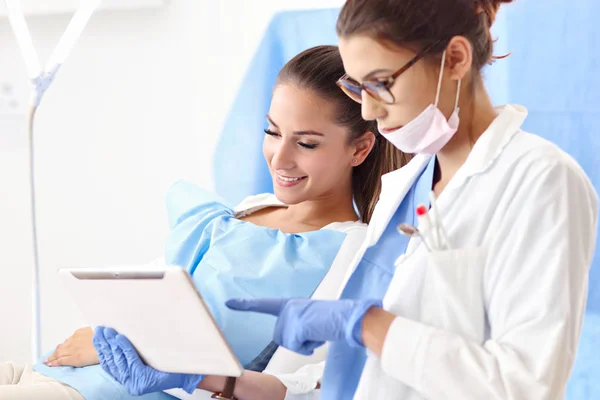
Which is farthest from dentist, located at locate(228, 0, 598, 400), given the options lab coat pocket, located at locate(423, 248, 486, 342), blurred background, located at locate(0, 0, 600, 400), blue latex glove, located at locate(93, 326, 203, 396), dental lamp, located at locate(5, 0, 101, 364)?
blurred background, located at locate(0, 0, 600, 400)

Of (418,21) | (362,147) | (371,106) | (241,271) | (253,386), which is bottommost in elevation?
(253,386)

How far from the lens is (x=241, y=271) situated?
1.60 meters

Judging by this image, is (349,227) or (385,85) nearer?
(385,85)

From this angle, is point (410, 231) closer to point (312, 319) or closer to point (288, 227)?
point (312, 319)

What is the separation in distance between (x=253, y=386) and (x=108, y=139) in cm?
157

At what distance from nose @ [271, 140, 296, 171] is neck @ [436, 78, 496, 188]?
0.51m

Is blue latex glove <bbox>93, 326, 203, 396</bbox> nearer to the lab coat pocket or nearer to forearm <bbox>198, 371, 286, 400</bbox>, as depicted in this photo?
forearm <bbox>198, 371, 286, 400</bbox>

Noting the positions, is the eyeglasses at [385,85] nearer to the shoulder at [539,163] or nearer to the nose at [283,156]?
the shoulder at [539,163]

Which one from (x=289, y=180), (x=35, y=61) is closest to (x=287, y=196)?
(x=289, y=180)

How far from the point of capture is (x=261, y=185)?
6.96 ft

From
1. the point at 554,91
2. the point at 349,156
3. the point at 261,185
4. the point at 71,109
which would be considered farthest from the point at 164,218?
the point at 554,91

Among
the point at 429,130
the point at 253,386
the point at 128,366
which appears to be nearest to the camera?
the point at 429,130

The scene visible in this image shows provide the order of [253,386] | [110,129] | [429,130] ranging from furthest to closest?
[110,129], [253,386], [429,130]

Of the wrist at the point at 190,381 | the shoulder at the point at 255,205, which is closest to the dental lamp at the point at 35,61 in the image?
the shoulder at the point at 255,205
